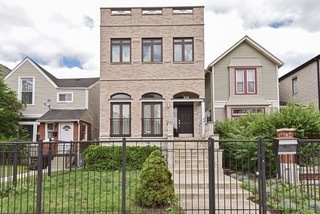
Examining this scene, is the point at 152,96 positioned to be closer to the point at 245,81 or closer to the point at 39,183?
the point at 245,81

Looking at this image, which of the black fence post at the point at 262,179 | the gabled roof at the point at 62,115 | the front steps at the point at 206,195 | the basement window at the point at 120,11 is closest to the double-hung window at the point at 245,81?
the basement window at the point at 120,11

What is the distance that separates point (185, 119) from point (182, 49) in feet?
13.2

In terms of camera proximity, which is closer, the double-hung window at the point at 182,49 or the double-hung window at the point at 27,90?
the double-hung window at the point at 182,49

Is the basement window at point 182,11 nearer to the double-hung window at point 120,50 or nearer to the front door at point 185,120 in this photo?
the double-hung window at point 120,50

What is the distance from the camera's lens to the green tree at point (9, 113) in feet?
57.2

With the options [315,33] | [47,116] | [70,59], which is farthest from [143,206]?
[70,59]

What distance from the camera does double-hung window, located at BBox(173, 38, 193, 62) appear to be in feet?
53.8

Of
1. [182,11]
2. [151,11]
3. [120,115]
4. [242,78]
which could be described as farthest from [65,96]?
[242,78]

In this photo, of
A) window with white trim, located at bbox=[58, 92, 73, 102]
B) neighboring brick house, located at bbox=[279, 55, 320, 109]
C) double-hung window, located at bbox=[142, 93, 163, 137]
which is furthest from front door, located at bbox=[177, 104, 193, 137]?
window with white trim, located at bbox=[58, 92, 73, 102]

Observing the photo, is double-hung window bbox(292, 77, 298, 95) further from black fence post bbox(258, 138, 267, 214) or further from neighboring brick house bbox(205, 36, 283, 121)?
black fence post bbox(258, 138, 267, 214)

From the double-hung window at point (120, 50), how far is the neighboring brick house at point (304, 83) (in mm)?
10345

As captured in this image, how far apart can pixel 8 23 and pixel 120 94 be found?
9.79m

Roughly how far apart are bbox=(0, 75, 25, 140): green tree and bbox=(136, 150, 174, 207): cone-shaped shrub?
13.7 metres

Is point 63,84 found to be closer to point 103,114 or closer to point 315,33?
point 103,114
